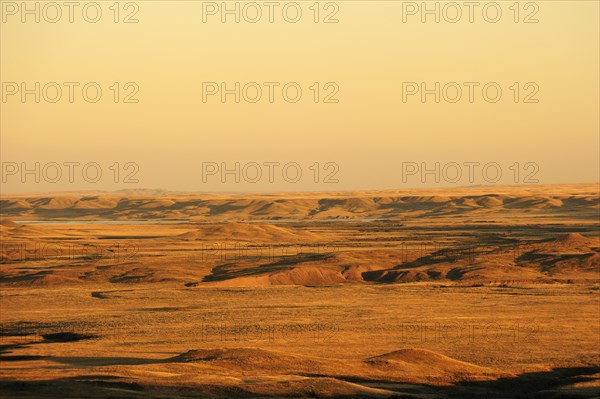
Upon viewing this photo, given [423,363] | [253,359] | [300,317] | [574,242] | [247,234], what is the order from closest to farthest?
1. [253,359]
2. [423,363]
3. [300,317]
4. [574,242]
5. [247,234]

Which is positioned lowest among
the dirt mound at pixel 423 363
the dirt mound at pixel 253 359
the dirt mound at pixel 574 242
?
the dirt mound at pixel 423 363

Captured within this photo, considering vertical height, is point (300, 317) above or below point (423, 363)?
above

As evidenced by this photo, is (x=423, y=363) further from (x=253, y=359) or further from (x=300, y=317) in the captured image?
(x=300, y=317)

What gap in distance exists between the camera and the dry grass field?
34.9 m

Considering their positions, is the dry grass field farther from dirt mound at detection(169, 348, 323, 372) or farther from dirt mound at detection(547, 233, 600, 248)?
dirt mound at detection(547, 233, 600, 248)

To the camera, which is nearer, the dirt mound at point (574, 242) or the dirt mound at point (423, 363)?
the dirt mound at point (423, 363)

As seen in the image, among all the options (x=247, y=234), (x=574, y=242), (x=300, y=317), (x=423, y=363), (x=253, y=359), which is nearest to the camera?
(x=253, y=359)

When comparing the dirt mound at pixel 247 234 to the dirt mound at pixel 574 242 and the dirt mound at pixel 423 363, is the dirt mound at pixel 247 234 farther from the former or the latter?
the dirt mound at pixel 423 363

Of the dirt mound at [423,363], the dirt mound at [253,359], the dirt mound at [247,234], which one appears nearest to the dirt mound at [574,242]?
the dirt mound at [247,234]

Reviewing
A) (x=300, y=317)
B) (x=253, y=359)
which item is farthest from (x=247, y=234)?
(x=253, y=359)

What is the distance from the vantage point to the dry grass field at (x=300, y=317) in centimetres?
3488

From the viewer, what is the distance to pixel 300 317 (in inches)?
2031

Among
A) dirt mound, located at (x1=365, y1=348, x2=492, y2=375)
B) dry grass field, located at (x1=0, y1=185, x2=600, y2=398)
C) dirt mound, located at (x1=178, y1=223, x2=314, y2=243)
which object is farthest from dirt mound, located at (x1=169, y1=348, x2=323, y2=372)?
dirt mound, located at (x1=178, y1=223, x2=314, y2=243)

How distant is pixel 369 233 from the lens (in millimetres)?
120562
